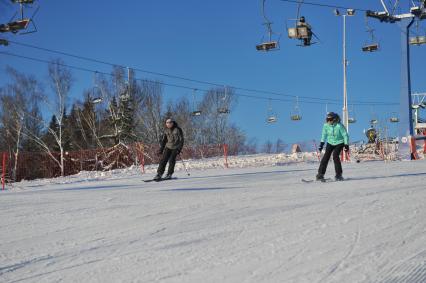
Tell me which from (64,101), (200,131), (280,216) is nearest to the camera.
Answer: (280,216)

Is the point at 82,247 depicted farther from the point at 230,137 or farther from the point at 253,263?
the point at 230,137

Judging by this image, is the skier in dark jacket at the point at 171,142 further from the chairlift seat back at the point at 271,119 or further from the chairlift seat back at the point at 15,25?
the chairlift seat back at the point at 271,119

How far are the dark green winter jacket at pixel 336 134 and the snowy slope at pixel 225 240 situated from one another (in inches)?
140

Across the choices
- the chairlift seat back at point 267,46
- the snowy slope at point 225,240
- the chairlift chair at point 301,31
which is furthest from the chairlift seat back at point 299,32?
the snowy slope at point 225,240

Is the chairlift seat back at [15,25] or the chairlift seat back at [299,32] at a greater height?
the chairlift seat back at [299,32]

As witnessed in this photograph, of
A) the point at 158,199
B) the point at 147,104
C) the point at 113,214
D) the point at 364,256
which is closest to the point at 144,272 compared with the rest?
the point at 364,256

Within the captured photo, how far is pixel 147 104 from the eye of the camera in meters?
56.2

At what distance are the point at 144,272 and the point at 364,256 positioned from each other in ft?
5.71

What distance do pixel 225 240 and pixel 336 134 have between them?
7302 millimetres

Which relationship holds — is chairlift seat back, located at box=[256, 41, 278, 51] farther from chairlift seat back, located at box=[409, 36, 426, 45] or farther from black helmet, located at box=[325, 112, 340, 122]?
black helmet, located at box=[325, 112, 340, 122]

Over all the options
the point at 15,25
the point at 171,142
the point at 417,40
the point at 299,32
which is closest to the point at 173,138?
the point at 171,142

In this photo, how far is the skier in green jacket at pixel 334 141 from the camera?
11.4 m

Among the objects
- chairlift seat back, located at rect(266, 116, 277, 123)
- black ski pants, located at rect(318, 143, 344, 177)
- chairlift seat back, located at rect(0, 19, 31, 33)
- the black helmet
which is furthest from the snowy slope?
chairlift seat back, located at rect(266, 116, 277, 123)

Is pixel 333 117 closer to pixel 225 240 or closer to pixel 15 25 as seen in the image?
pixel 225 240
